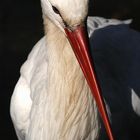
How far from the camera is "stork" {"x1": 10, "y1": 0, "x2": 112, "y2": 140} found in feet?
7.68

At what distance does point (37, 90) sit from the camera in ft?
9.57

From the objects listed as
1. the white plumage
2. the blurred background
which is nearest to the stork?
the white plumage

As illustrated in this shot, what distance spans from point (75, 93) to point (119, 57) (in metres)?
0.60

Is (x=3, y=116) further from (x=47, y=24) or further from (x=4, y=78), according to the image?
(x=47, y=24)

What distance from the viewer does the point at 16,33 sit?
4613 millimetres

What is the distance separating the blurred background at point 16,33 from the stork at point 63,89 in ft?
4.22

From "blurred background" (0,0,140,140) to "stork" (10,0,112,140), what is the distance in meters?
1.29

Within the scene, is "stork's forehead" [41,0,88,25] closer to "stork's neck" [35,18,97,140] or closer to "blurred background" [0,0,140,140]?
"stork's neck" [35,18,97,140]

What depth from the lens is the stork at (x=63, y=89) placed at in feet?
7.68

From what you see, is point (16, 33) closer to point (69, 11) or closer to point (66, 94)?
point (66, 94)

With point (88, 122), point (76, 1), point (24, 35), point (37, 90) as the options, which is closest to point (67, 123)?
point (88, 122)

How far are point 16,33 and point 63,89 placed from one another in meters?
2.06

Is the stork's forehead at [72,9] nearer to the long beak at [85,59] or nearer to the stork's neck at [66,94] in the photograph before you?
the long beak at [85,59]

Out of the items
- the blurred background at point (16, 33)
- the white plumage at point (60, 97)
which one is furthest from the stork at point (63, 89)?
the blurred background at point (16, 33)
